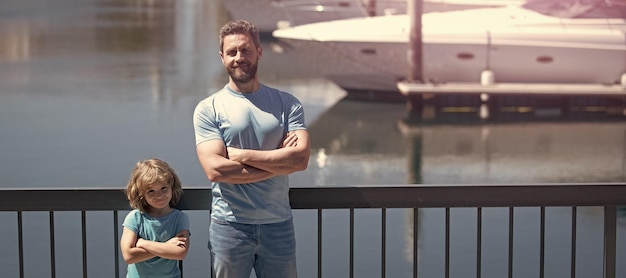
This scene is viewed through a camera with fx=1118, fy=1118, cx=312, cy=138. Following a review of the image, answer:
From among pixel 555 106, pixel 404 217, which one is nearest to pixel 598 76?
pixel 555 106

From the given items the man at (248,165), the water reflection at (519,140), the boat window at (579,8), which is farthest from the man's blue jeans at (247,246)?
the boat window at (579,8)

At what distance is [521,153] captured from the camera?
23.6 metres

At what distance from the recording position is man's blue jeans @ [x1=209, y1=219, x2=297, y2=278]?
6.79 ft

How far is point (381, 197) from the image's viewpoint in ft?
7.26

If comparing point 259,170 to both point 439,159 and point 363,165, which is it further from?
point 439,159

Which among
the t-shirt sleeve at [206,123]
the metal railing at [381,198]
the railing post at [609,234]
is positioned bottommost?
the railing post at [609,234]

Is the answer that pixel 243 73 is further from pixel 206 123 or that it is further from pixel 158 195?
pixel 158 195

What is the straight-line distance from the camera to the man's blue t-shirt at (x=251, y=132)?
2.06 m

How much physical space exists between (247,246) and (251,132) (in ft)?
0.69

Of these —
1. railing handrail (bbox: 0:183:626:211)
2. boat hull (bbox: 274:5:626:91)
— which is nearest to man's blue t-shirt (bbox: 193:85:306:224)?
railing handrail (bbox: 0:183:626:211)

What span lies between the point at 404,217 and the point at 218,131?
13.0 metres

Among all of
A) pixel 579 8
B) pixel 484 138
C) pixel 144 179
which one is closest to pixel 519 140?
pixel 484 138

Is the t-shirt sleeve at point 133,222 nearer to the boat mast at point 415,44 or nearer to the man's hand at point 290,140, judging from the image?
the man's hand at point 290,140

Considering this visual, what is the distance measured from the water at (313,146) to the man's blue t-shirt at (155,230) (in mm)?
8234
